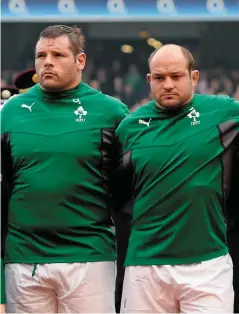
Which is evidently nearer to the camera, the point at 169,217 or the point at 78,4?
the point at 169,217

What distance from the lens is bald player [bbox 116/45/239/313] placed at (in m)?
3.56

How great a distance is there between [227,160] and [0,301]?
45.9 inches

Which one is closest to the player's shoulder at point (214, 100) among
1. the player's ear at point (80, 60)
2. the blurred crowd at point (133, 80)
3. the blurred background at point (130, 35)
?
→ the player's ear at point (80, 60)

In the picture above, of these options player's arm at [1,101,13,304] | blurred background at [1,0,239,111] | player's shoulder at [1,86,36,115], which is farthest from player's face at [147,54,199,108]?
blurred background at [1,0,239,111]

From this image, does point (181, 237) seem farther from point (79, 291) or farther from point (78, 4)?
point (78, 4)

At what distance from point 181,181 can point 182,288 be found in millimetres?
466

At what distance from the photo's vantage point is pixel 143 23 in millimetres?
10414

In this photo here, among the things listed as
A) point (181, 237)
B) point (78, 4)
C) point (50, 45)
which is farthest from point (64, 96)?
point (78, 4)

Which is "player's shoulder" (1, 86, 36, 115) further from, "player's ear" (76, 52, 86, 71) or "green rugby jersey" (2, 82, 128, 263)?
"player's ear" (76, 52, 86, 71)

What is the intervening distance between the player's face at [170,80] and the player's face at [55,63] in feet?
1.35

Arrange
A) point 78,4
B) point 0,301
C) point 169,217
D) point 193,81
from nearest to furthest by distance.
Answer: point 0,301
point 169,217
point 193,81
point 78,4

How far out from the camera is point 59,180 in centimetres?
369

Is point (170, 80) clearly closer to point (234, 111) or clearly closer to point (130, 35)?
point (234, 111)

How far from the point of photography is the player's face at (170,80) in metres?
3.68
